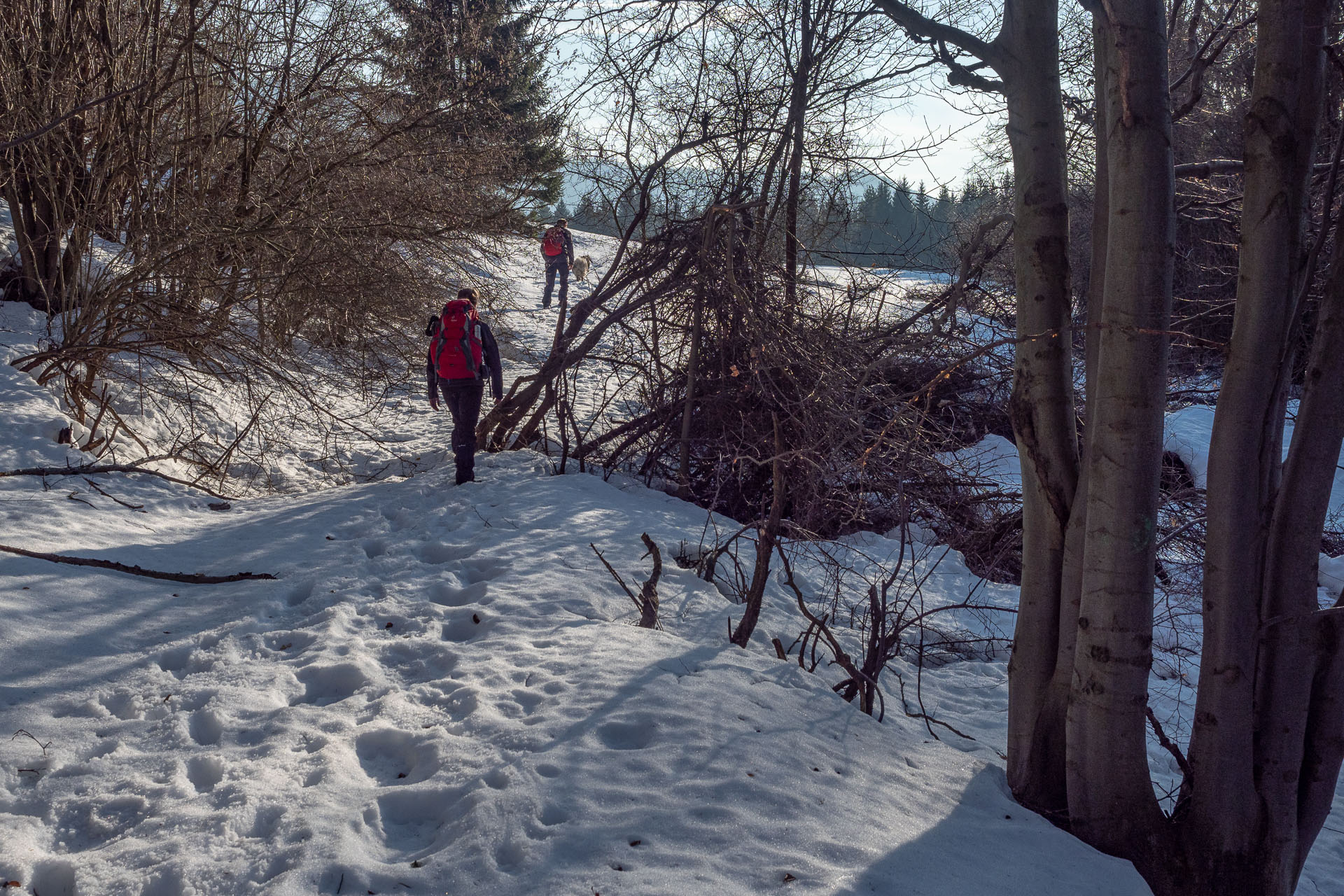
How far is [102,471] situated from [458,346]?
3090 mm

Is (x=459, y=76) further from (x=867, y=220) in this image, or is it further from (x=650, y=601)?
(x=650, y=601)

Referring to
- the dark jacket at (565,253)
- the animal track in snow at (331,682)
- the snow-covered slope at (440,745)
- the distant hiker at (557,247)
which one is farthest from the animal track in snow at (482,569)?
the dark jacket at (565,253)

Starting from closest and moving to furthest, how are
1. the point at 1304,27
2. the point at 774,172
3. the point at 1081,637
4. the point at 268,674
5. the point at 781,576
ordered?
the point at 1304,27 → the point at 1081,637 → the point at 268,674 → the point at 781,576 → the point at 774,172

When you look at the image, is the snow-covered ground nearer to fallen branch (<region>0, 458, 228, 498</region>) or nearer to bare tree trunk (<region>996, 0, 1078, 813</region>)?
fallen branch (<region>0, 458, 228, 498</region>)

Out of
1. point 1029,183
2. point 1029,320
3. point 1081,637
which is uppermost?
point 1029,183

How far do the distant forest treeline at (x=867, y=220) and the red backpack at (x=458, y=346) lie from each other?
1.84 m

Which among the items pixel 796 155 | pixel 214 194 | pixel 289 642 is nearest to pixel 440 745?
pixel 289 642

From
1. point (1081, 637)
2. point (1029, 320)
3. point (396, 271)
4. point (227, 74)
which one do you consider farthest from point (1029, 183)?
point (396, 271)

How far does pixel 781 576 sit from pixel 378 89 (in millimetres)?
8213

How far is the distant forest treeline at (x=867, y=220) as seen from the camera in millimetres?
8148

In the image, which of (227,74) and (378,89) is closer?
(227,74)

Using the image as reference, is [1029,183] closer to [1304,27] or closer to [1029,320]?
[1029,320]

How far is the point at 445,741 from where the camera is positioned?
3363 millimetres

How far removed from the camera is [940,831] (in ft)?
10.5
